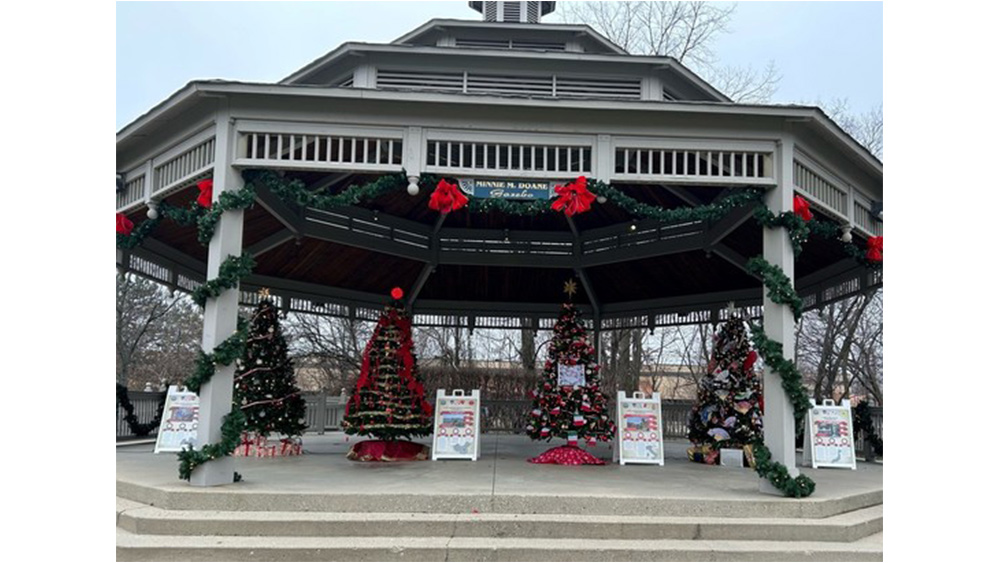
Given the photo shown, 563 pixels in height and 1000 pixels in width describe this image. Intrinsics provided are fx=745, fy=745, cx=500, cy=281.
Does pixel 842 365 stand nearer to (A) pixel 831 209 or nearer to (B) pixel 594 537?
(A) pixel 831 209

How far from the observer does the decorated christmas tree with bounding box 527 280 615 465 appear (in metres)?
10.2

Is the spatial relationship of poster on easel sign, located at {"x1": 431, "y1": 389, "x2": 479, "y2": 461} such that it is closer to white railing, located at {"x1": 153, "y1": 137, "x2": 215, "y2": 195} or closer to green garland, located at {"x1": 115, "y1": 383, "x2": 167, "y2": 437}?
white railing, located at {"x1": 153, "y1": 137, "x2": 215, "y2": 195}

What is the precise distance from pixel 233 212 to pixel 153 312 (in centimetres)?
2506

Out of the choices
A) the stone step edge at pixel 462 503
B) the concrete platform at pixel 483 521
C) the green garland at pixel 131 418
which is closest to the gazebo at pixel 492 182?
the stone step edge at pixel 462 503

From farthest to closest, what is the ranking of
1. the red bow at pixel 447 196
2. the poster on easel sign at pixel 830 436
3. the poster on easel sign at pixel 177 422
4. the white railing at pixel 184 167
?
the poster on easel sign at pixel 177 422, the poster on easel sign at pixel 830 436, the white railing at pixel 184 167, the red bow at pixel 447 196

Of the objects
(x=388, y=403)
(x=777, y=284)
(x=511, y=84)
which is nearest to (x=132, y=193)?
(x=388, y=403)

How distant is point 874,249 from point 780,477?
415 centimetres

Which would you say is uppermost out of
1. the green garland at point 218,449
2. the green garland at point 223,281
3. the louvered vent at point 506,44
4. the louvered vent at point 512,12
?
the louvered vent at point 512,12

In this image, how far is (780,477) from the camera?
7.39 metres

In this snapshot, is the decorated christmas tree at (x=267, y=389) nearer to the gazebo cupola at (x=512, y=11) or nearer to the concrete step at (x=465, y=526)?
the concrete step at (x=465, y=526)

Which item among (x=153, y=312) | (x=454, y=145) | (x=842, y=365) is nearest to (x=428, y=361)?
(x=153, y=312)

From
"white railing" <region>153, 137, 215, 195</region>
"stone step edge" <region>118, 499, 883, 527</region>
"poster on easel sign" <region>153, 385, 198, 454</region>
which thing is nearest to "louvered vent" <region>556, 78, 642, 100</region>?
"white railing" <region>153, 137, 215, 195</region>

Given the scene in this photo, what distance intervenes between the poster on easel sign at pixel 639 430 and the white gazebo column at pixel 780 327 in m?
2.56

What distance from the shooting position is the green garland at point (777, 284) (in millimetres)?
7824
